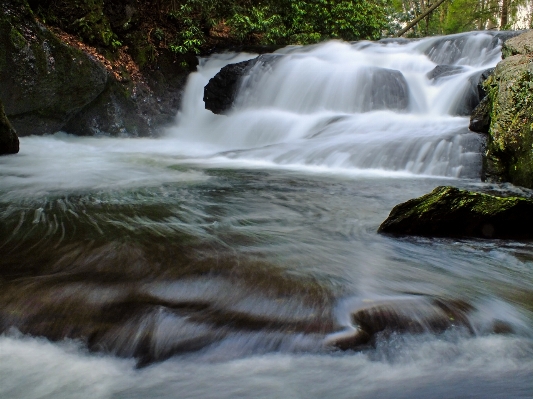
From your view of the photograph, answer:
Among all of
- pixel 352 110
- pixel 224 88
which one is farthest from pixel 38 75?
pixel 352 110

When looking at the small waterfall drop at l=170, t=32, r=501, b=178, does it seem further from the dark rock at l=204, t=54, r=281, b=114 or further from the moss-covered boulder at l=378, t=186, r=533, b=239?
the moss-covered boulder at l=378, t=186, r=533, b=239

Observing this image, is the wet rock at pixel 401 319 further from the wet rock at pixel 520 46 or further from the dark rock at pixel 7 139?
the dark rock at pixel 7 139

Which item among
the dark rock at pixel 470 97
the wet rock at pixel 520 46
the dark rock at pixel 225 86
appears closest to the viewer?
the wet rock at pixel 520 46

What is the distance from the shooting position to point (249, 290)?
252 centimetres

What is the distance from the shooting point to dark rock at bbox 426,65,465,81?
400 inches

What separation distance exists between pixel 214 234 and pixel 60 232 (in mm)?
1148

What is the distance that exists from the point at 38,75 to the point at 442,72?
839 centimetres

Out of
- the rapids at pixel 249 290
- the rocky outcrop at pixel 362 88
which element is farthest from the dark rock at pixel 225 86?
the rapids at pixel 249 290

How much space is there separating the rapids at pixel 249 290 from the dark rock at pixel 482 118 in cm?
48

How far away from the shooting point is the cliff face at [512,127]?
5410mm

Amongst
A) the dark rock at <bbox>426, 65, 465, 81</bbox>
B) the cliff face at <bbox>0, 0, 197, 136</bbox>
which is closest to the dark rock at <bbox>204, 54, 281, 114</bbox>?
the cliff face at <bbox>0, 0, 197, 136</bbox>

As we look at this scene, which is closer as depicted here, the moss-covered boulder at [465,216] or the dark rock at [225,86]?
the moss-covered boulder at [465,216]

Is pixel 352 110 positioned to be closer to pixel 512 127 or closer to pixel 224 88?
pixel 224 88

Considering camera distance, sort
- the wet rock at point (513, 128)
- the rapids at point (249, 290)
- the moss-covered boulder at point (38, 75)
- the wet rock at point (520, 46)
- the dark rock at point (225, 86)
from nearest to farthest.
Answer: the rapids at point (249, 290), the wet rock at point (513, 128), the wet rock at point (520, 46), the moss-covered boulder at point (38, 75), the dark rock at point (225, 86)
